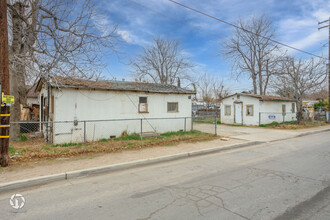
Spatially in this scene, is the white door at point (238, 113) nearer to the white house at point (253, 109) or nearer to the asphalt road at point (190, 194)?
the white house at point (253, 109)

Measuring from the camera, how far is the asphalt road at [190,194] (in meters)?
3.29

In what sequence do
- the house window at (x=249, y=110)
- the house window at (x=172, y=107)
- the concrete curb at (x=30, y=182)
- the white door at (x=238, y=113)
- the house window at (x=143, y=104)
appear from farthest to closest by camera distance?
the white door at (x=238, y=113) → the house window at (x=249, y=110) → the house window at (x=172, y=107) → the house window at (x=143, y=104) → the concrete curb at (x=30, y=182)

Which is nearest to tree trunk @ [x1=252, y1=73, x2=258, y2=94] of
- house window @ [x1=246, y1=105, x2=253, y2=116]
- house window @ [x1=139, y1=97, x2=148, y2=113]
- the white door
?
the white door

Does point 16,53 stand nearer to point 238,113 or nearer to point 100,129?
point 100,129

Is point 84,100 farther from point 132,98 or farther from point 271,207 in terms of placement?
point 271,207

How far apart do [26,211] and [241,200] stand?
3968 millimetres

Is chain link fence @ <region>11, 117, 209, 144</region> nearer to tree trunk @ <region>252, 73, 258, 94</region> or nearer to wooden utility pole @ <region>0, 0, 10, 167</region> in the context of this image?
wooden utility pole @ <region>0, 0, 10, 167</region>

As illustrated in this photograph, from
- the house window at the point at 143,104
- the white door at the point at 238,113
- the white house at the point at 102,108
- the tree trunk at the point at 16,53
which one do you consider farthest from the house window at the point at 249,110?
the tree trunk at the point at 16,53

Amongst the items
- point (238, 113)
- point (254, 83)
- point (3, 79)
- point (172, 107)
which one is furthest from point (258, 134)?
point (254, 83)

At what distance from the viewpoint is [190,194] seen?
13.3 feet

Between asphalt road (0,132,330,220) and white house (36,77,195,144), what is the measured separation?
156 inches

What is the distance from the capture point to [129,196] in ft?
13.2

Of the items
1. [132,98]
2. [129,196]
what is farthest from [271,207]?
[132,98]

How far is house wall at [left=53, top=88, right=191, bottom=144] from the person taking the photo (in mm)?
9891
